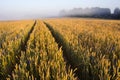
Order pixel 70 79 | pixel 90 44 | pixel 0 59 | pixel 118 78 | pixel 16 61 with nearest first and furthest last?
1. pixel 70 79
2. pixel 118 78
3. pixel 0 59
4. pixel 16 61
5. pixel 90 44

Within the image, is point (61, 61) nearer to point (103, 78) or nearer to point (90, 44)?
point (103, 78)

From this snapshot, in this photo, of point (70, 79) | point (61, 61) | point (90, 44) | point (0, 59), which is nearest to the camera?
point (70, 79)

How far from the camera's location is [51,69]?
494 cm

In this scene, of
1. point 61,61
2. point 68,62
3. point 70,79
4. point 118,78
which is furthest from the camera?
point 68,62

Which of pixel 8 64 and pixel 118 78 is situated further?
pixel 8 64

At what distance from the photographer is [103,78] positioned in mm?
4754

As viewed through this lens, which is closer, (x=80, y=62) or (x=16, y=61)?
(x=80, y=62)

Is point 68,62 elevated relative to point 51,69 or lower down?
lower down

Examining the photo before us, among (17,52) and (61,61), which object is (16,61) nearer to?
(17,52)

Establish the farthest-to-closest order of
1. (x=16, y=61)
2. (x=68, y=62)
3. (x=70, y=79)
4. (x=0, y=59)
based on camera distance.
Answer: (x=68, y=62)
(x=16, y=61)
(x=0, y=59)
(x=70, y=79)

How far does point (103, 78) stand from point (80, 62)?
1.76m

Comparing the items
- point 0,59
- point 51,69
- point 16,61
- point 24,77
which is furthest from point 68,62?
point 24,77

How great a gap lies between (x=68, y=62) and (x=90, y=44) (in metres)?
1.19

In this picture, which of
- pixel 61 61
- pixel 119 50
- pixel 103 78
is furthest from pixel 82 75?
pixel 119 50
